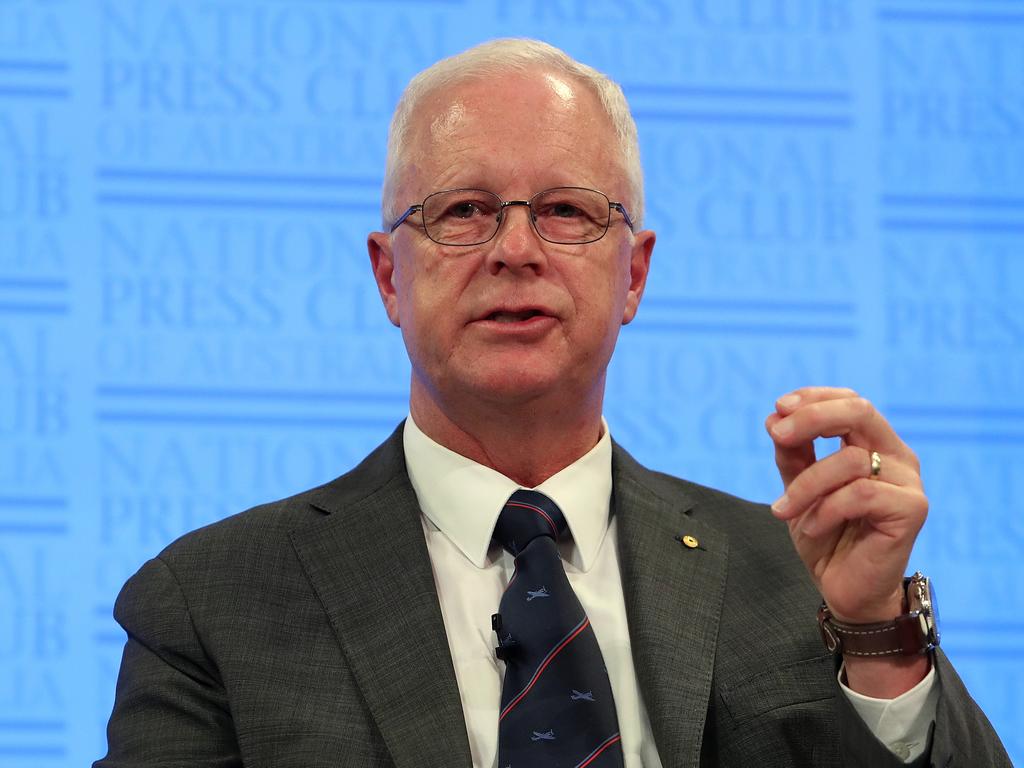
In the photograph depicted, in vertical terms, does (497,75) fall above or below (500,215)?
above

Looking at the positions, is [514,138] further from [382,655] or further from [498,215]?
[382,655]

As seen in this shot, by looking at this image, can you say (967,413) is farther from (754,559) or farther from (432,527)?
(432,527)

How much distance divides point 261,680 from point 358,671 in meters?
0.15

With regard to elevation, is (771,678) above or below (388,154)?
below

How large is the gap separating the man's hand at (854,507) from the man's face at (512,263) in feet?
1.65

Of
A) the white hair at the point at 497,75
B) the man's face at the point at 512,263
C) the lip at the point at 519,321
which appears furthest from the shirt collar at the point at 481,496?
the white hair at the point at 497,75

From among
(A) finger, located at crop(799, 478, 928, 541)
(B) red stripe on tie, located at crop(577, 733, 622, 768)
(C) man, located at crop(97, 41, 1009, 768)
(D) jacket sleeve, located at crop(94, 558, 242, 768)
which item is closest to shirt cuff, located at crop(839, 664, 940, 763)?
(C) man, located at crop(97, 41, 1009, 768)

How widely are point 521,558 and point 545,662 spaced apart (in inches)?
7.6

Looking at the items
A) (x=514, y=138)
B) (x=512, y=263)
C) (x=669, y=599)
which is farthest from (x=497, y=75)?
(x=669, y=599)

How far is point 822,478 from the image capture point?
1818mm

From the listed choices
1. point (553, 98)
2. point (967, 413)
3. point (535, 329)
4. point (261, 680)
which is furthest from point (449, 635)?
point (967, 413)

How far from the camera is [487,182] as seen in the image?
2266 millimetres

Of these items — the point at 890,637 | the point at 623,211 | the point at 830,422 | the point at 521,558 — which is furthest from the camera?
the point at 623,211

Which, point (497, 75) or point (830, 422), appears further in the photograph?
point (497, 75)
